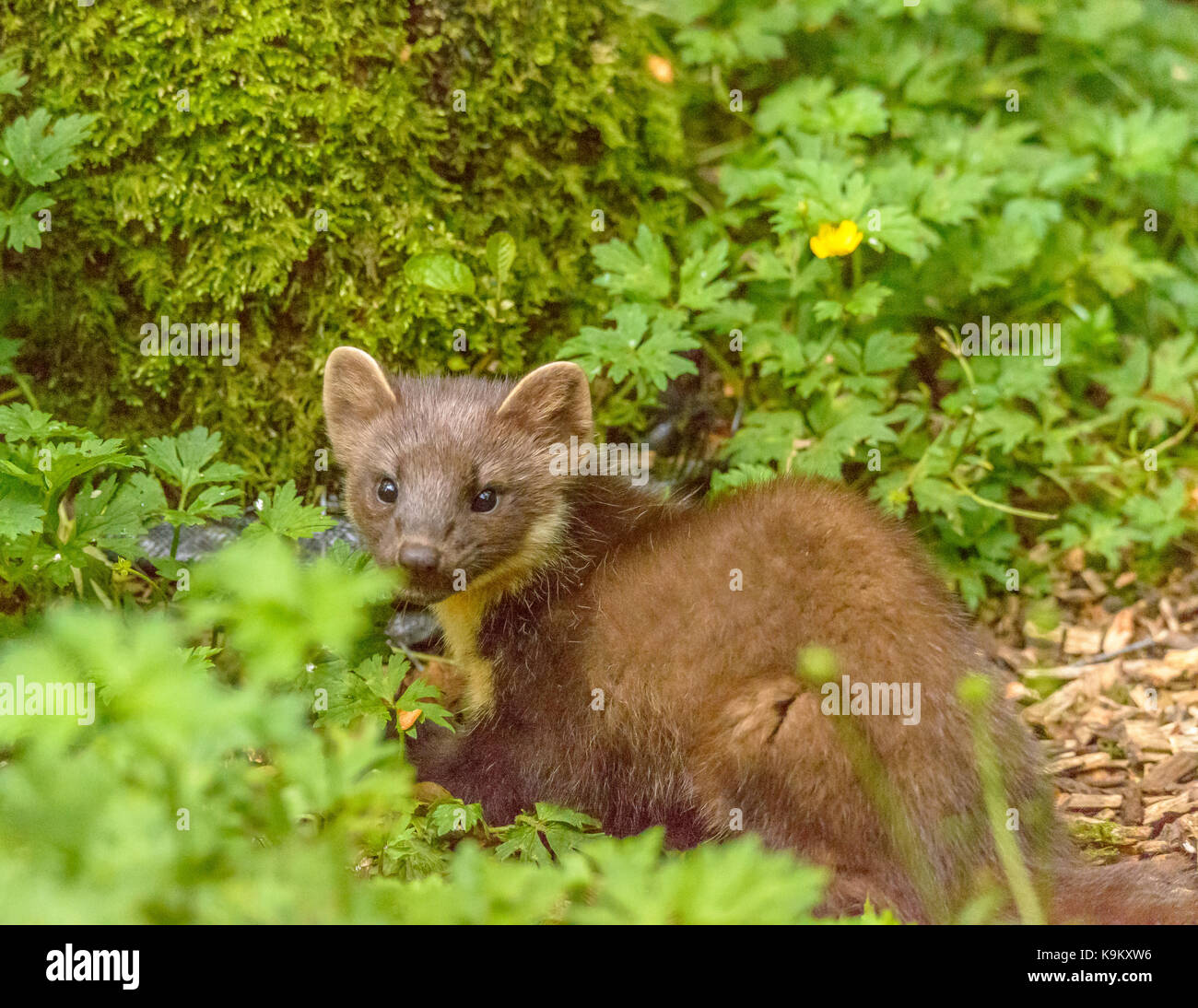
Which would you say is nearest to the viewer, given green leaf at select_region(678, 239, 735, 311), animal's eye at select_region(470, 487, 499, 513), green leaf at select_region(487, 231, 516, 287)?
animal's eye at select_region(470, 487, 499, 513)

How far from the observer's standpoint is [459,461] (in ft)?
17.2

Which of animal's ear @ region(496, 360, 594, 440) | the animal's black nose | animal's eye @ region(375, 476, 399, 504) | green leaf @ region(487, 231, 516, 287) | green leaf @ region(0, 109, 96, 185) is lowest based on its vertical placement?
the animal's black nose

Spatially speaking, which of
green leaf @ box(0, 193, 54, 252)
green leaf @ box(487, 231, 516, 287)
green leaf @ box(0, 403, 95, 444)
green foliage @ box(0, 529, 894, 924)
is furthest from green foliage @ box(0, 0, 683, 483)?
green foliage @ box(0, 529, 894, 924)

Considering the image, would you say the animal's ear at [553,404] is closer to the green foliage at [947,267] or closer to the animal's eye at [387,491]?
the green foliage at [947,267]

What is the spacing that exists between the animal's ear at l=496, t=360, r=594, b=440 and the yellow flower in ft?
4.89

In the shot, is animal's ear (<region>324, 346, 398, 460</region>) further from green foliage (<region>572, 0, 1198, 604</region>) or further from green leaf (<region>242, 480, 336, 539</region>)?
green foliage (<region>572, 0, 1198, 604</region>)

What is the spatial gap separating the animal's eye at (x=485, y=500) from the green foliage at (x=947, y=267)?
36.9 inches

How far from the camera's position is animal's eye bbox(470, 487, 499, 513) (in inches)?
209

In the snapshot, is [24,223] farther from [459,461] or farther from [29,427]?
[459,461]

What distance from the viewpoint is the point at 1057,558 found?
701cm

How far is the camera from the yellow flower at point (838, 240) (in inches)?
238

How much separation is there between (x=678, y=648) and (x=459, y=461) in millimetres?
1259

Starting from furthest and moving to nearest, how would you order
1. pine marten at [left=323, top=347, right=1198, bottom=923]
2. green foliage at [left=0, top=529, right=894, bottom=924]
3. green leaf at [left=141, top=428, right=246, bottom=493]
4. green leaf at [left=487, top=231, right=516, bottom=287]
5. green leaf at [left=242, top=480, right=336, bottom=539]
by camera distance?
1. green leaf at [left=487, top=231, right=516, bottom=287]
2. green leaf at [left=141, top=428, right=246, bottom=493]
3. green leaf at [left=242, top=480, right=336, bottom=539]
4. pine marten at [left=323, top=347, right=1198, bottom=923]
5. green foliage at [left=0, top=529, right=894, bottom=924]
